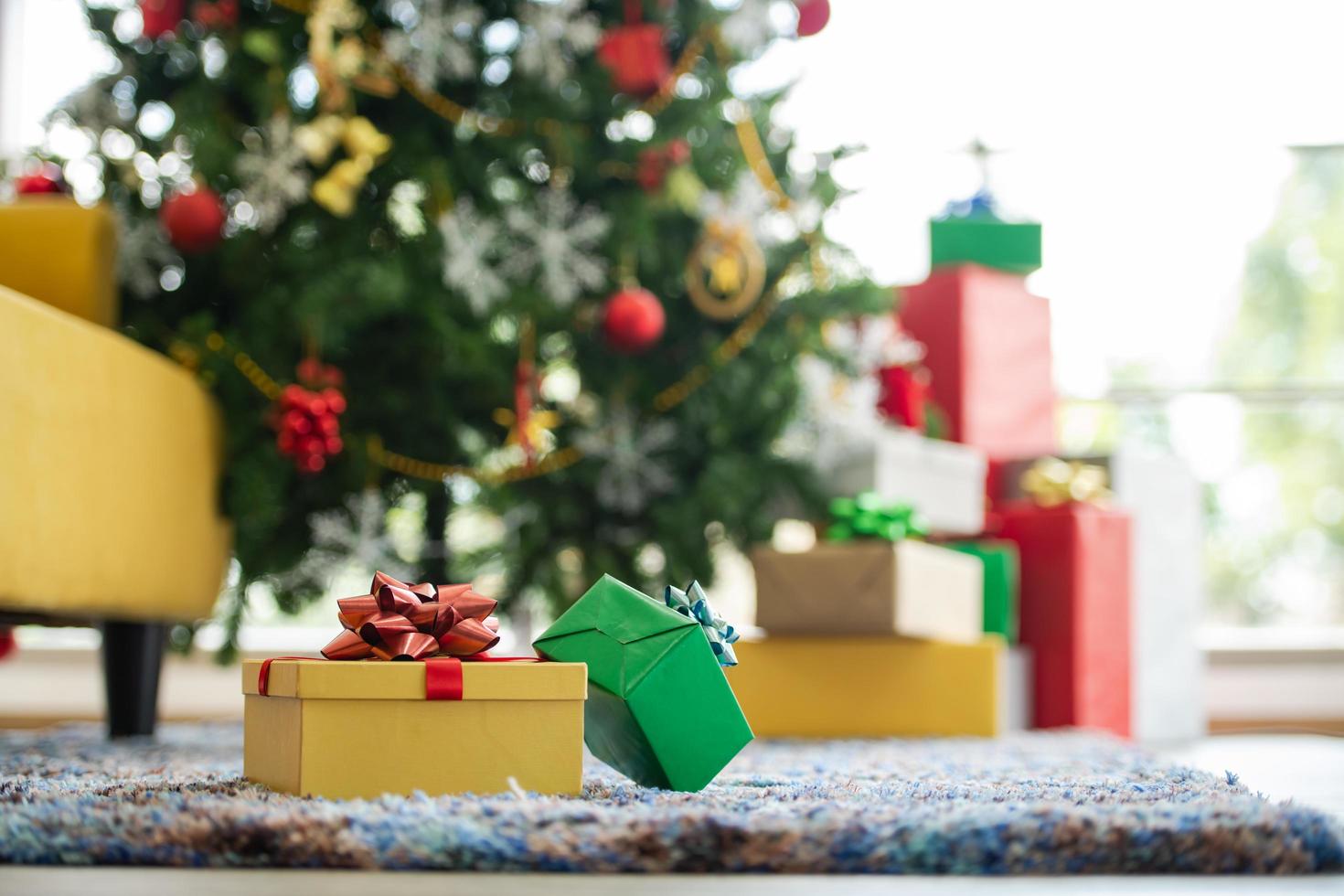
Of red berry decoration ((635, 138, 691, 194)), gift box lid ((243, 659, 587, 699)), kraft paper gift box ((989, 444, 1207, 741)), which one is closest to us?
gift box lid ((243, 659, 587, 699))

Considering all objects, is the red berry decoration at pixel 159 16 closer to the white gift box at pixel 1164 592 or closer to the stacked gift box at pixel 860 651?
the stacked gift box at pixel 860 651

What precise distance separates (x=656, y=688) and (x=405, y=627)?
180 millimetres

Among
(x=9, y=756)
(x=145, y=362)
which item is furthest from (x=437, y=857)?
(x=145, y=362)

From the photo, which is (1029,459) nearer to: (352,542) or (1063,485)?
(1063,485)

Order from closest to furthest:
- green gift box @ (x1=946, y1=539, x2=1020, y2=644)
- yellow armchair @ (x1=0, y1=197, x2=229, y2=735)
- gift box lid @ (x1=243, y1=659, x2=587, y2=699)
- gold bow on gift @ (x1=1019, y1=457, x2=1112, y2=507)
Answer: gift box lid @ (x1=243, y1=659, x2=587, y2=699) < yellow armchair @ (x1=0, y1=197, x2=229, y2=735) < green gift box @ (x1=946, y1=539, x2=1020, y2=644) < gold bow on gift @ (x1=1019, y1=457, x2=1112, y2=507)

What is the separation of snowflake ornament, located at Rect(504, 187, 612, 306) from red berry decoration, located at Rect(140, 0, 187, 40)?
58cm

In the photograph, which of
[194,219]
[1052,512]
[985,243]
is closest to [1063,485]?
[1052,512]

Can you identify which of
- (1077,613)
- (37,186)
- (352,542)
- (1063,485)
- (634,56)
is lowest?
(1077,613)

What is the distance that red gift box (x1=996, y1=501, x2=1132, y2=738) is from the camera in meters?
2.38

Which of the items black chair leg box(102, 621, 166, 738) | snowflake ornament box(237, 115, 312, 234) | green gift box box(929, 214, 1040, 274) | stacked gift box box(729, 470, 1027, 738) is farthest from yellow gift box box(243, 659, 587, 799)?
green gift box box(929, 214, 1040, 274)

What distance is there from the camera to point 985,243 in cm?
275

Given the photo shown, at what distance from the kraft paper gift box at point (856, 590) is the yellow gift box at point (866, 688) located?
3 centimetres

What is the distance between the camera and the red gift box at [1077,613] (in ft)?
7.82

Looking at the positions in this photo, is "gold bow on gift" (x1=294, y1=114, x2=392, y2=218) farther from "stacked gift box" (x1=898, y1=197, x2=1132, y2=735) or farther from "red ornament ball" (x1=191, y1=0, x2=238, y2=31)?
"stacked gift box" (x1=898, y1=197, x2=1132, y2=735)
